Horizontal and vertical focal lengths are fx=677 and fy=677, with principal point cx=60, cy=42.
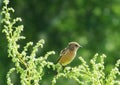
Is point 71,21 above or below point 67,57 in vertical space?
above

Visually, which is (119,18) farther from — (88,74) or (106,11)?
(88,74)

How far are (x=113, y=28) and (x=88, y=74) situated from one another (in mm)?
19088

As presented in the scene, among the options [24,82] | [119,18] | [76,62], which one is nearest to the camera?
[24,82]

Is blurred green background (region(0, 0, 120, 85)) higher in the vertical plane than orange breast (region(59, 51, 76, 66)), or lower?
higher

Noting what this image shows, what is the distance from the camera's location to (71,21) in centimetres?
2578

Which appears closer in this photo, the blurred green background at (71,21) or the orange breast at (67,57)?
the orange breast at (67,57)

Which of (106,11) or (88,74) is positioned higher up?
(106,11)

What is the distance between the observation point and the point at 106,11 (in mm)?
25141

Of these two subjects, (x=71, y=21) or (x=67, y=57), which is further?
(x=71, y=21)

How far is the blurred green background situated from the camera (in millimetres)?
24219

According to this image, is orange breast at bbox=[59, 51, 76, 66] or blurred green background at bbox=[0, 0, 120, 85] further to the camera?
blurred green background at bbox=[0, 0, 120, 85]

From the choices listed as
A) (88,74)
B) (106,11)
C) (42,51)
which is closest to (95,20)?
(106,11)

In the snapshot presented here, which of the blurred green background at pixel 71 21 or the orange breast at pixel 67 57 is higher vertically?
the blurred green background at pixel 71 21

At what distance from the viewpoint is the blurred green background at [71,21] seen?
24219 mm
